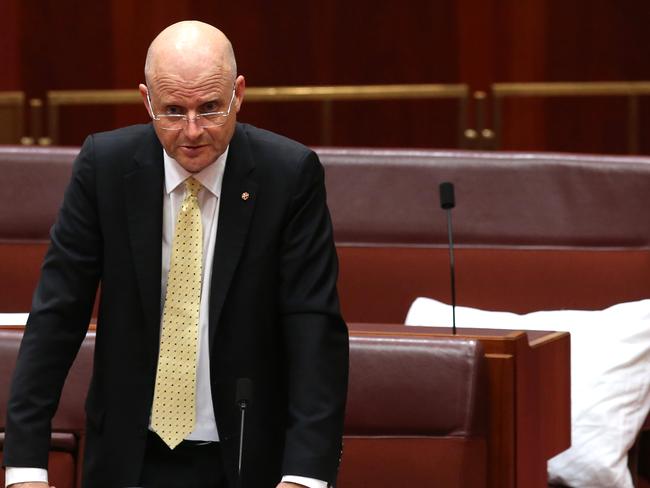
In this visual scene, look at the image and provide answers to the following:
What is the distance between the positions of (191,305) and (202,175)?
16cm

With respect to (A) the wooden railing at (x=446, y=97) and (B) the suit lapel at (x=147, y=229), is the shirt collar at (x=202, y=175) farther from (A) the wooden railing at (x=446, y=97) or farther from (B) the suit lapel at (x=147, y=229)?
(A) the wooden railing at (x=446, y=97)

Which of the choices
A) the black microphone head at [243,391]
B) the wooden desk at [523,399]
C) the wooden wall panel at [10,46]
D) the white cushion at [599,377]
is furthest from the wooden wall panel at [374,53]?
the black microphone head at [243,391]

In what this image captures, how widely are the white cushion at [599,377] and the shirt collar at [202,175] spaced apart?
112 centimetres

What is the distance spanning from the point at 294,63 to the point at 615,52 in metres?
0.94

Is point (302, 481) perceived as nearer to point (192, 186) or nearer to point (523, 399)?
point (192, 186)

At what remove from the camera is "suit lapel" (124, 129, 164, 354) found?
176 cm

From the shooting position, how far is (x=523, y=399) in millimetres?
2240

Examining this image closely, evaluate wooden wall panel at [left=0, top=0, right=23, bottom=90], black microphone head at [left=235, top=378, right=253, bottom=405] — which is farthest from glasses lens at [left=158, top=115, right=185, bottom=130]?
wooden wall panel at [left=0, top=0, right=23, bottom=90]

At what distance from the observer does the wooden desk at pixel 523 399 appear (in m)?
2.20

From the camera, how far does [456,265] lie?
3172mm

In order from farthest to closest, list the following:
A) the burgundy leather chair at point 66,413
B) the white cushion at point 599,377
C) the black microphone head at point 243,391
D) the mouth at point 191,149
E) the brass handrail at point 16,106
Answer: the brass handrail at point 16,106 < the white cushion at point 599,377 < the burgundy leather chair at point 66,413 < the mouth at point 191,149 < the black microphone head at point 243,391

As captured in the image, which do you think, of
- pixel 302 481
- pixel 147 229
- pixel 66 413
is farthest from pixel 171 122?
pixel 66 413

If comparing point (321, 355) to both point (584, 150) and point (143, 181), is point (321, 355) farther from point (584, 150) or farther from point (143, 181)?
point (584, 150)

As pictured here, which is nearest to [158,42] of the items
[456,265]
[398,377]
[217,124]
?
[217,124]
